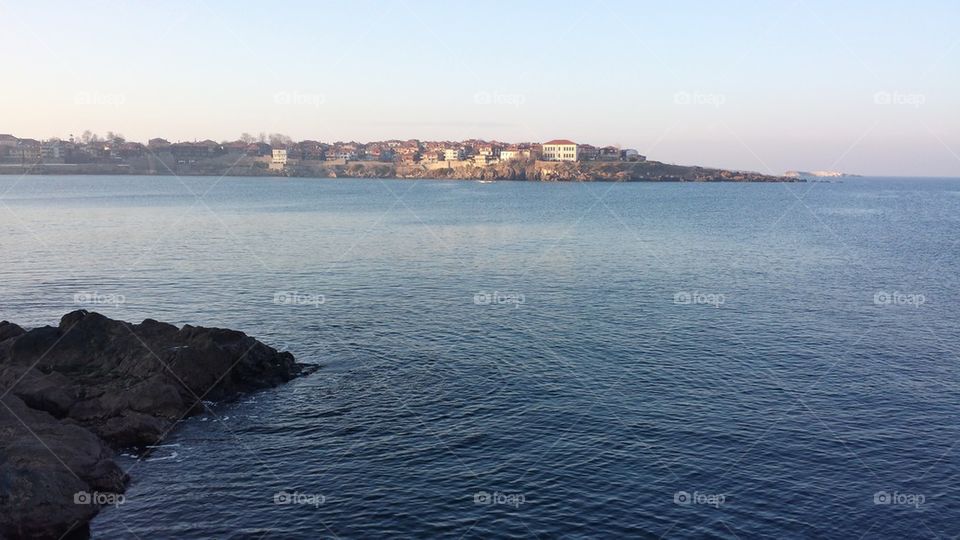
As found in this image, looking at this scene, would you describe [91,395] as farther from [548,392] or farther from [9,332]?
[548,392]

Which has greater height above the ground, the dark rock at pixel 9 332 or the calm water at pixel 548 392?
the dark rock at pixel 9 332

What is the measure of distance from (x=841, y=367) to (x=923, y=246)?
281ft

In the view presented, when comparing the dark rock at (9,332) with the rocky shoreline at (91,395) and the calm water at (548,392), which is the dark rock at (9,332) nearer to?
the rocky shoreline at (91,395)

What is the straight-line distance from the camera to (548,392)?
45.3 metres

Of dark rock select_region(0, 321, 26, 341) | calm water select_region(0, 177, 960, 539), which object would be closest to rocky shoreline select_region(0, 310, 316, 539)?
dark rock select_region(0, 321, 26, 341)

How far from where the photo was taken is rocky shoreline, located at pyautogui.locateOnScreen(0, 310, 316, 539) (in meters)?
29.7

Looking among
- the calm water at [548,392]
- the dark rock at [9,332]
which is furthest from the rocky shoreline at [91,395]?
the calm water at [548,392]

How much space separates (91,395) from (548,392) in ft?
93.9

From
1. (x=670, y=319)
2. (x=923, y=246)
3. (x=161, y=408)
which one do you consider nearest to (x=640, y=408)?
(x=670, y=319)

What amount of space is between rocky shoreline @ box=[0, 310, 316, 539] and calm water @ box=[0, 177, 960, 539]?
5.82ft

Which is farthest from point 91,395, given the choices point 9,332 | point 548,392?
point 548,392

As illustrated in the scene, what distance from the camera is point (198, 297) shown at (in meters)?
70.2

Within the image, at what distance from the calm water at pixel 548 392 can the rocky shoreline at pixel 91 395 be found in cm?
177

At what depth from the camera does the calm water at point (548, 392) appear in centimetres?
3059
